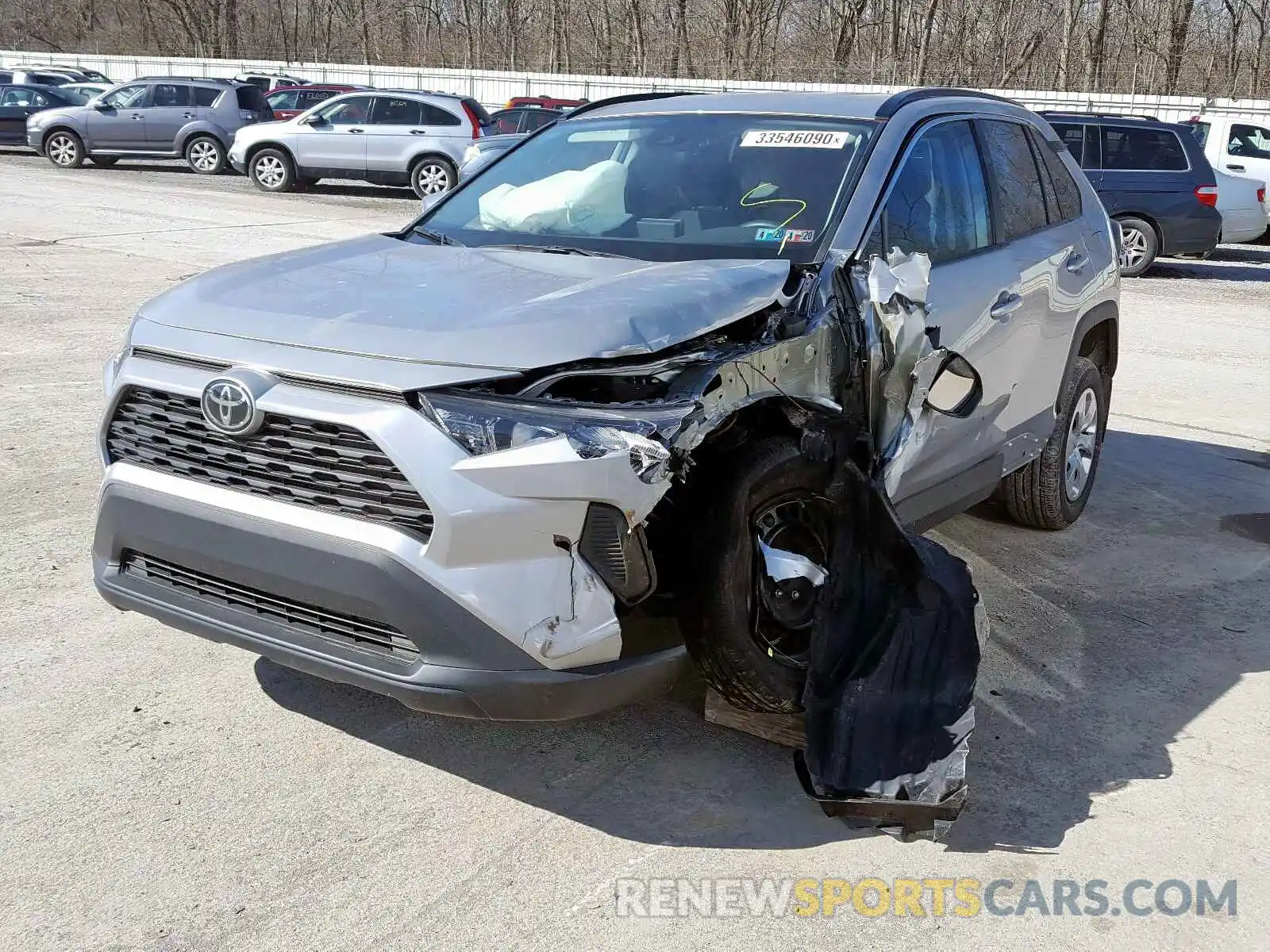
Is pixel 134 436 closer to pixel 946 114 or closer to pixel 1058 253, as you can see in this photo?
pixel 946 114

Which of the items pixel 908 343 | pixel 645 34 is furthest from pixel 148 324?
pixel 645 34

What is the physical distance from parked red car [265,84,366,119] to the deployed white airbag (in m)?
22.1

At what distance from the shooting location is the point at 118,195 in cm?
1961

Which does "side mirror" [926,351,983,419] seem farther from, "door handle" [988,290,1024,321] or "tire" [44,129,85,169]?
"tire" [44,129,85,169]

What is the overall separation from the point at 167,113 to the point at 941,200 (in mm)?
22723

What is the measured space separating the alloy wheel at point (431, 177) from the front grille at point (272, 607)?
61.4 feet

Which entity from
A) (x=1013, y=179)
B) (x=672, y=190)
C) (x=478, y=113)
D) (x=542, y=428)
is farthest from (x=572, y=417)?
(x=478, y=113)

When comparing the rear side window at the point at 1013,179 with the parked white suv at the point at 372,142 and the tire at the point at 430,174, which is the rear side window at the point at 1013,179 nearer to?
the parked white suv at the point at 372,142

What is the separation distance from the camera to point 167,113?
2416 centimetres

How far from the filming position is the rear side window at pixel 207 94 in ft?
78.8

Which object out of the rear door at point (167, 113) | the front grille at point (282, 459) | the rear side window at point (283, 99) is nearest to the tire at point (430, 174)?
the rear door at point (167, 113)

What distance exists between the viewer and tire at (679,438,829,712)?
3.39 meters

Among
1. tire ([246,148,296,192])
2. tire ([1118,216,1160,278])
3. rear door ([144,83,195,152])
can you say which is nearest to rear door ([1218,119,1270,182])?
tire ([1118,216,1160,278])

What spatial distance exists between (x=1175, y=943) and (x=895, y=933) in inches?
26.3
